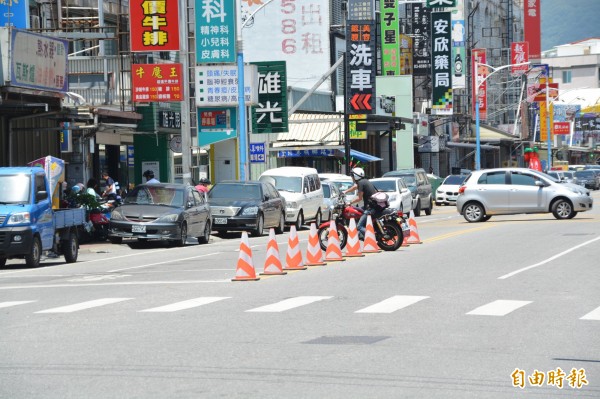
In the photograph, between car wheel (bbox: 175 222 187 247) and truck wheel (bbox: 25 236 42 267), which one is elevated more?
truck wheel (bbox: 25 236 42 267)

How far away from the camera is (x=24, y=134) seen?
3625cm

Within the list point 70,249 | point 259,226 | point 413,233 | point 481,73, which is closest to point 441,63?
point 481,73

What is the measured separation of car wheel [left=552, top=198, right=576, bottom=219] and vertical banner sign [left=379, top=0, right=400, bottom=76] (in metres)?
34.9

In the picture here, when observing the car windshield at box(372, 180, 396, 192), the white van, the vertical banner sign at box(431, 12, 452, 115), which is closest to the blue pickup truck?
the white van

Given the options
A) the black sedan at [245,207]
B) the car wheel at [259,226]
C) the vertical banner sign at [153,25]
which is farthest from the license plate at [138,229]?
the vertical banner sign at [153,25]

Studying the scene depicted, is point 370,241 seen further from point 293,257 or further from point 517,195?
point 517,195

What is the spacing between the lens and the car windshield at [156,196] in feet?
102

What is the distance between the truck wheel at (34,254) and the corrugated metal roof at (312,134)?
114 ft

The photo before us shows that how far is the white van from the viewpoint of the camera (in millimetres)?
39156

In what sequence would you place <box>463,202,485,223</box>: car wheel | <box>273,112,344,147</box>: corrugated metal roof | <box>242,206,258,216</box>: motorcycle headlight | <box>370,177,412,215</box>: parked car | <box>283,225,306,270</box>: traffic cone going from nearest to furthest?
<box>283,225,306,270</box>: traffic cone < <box>242,206,258,216</box>: motorcycle headlight < <box>463,202,485,223</box>: car wheel < <box>370,177,412,215</box>: parked car < <box>273,112,344,147</box>: corrugated metal roof

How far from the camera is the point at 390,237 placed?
2527cm

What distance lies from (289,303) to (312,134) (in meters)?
45.6

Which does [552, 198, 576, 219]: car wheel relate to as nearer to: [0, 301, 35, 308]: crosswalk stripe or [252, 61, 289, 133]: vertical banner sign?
[252, 61, 289, 133]: vertical banner sign

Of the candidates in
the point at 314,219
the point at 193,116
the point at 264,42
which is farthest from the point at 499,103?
the point at 314,219
